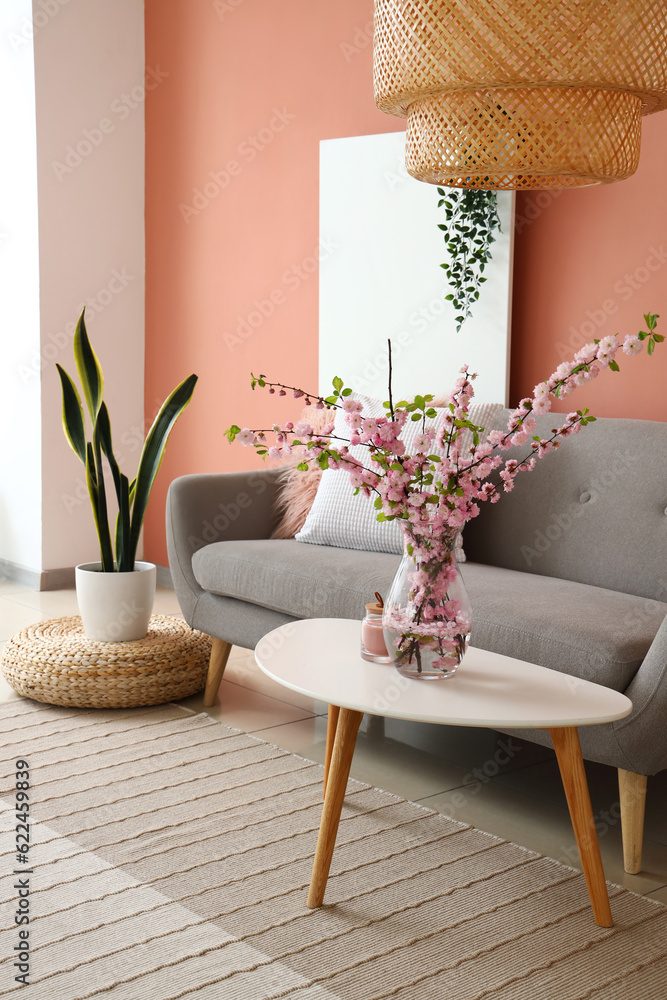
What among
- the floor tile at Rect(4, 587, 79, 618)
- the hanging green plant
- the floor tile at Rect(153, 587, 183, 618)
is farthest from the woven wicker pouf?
the hanging green plant

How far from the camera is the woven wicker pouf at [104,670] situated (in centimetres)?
293

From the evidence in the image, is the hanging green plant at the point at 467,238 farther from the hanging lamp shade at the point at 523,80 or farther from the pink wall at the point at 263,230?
the hanging lamp shade at the point at 523,80

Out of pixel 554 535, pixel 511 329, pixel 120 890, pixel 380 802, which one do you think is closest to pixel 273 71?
pixel 511 329

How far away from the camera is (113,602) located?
305cm

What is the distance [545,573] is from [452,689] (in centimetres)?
106

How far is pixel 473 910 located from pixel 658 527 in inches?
44.3

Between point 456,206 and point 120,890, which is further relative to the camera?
point 456,206

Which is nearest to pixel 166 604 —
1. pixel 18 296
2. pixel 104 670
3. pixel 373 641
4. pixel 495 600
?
pixel 104 670

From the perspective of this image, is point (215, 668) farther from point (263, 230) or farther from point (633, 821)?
point (263, 230)

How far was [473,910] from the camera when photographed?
6.20ft

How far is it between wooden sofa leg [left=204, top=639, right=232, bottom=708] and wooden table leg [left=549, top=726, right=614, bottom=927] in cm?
140

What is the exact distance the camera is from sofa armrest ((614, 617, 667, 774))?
1.98 metres

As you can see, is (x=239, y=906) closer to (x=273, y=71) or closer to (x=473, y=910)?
(x=473, y=910)

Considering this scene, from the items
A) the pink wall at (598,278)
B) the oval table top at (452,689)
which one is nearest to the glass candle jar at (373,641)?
the oval table top at (452,689)
